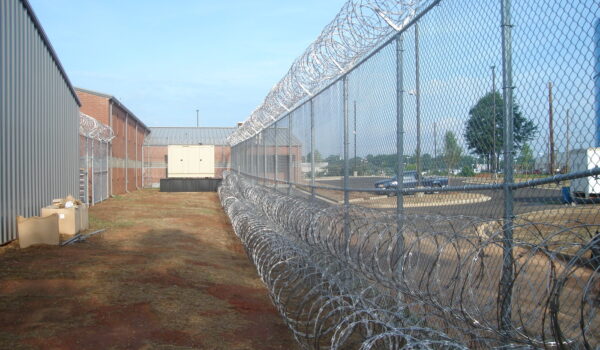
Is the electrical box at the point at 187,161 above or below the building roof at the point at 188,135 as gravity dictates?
below

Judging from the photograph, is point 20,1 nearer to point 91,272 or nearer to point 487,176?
point 91,272

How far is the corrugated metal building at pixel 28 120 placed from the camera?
413 inches

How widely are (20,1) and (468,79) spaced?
10.6 m

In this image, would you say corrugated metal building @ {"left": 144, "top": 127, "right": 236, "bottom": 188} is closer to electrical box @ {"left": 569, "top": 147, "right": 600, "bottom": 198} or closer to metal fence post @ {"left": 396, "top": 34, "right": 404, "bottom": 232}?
metal fence post @ {"left": 396, "top": 34, "right": 404, "bottom": 232}

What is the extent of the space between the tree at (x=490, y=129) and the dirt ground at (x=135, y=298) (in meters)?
2.58

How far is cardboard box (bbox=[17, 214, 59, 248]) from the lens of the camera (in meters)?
10.3

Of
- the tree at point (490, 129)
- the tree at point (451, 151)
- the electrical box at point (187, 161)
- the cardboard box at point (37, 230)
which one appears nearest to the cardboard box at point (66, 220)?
the cardboard box at point (37, 230)

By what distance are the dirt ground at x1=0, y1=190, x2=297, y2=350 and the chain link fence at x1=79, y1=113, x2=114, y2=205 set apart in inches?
338

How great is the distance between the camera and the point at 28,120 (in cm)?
1213

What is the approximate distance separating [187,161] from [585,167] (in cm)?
3073

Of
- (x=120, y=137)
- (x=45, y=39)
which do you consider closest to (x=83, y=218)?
(x=45, y=39)

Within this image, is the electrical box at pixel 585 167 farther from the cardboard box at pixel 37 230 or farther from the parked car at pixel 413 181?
the cardboard box at pixel 37 230

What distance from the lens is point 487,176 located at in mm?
3994

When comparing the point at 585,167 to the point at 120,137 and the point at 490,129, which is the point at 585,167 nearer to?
the point at 490,129
